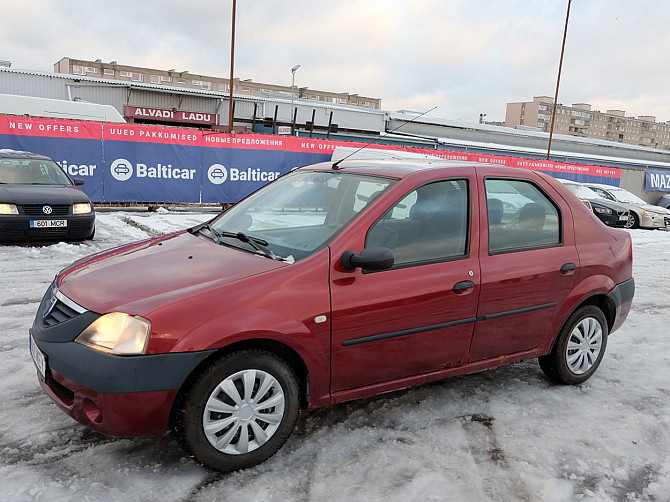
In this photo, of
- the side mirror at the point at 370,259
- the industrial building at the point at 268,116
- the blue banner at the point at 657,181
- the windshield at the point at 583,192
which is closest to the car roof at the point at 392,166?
the side mirror at the point at 370,259

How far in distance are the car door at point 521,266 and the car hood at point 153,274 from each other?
1410mm

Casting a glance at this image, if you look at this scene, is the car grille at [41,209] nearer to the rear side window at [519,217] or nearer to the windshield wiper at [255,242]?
the windshield wiper at [255,242]

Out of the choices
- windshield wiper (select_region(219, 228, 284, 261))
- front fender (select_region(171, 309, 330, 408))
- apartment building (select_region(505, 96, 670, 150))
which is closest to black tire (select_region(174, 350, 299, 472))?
front fender (select_region(171, 309, 330, 408))

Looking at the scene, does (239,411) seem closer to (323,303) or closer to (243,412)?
(243,412)

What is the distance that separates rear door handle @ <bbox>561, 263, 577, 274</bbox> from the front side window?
0.87 m

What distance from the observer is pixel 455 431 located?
3.30 m

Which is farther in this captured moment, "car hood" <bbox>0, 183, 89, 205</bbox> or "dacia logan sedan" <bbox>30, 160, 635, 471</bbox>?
"car hood" <bbox>0, 183, 89, 205</bbox>

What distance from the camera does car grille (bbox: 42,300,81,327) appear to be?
2.69 m

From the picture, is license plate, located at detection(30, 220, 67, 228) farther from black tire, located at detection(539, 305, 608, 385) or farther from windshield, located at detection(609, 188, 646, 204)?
windshield, located at detection(609, 188, 646, 204)

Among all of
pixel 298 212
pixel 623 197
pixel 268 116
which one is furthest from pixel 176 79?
pixel 298 212

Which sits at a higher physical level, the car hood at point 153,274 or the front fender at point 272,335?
the car hood at point 153,274

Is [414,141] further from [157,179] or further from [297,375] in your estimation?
[297,375]

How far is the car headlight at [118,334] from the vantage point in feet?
8.05

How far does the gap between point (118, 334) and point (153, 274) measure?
0.44 meters
